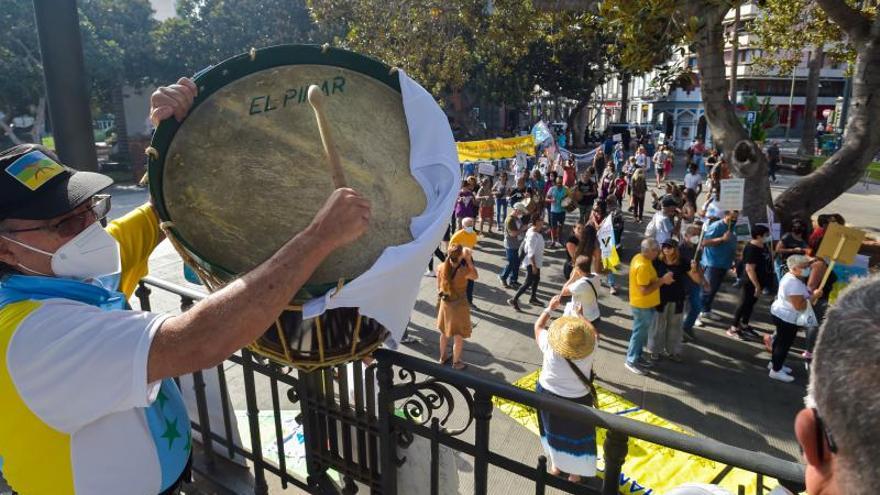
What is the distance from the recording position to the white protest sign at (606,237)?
8.35m

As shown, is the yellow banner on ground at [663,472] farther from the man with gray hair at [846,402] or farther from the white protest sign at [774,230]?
the white protest sign at [774,230]

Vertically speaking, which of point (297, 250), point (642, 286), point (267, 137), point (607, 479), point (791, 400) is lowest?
point (791, 400)

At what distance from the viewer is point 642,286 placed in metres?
6.59

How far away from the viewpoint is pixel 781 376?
21.4 ft

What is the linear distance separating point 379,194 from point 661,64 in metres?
9.33

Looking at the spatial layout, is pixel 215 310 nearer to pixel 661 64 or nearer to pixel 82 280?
pixel 82 280

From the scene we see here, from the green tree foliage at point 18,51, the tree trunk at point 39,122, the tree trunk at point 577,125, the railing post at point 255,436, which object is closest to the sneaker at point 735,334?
Answer: the railing post at point 255,436

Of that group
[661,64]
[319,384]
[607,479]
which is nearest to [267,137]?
[319,384]

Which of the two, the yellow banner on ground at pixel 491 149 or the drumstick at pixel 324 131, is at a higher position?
the drumstick at pixel 324 131

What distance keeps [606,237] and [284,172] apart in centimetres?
724

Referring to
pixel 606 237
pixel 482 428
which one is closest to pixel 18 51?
pixel 606 237

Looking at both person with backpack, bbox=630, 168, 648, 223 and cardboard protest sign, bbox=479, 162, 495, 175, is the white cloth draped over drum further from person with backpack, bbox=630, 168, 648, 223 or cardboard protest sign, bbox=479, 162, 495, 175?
person with backpack, bbox=630, 168, 648, 223

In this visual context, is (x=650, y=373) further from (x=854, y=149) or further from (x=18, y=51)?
(x=18, y=51)

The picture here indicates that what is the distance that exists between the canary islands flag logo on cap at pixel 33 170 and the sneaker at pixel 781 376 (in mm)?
7252
